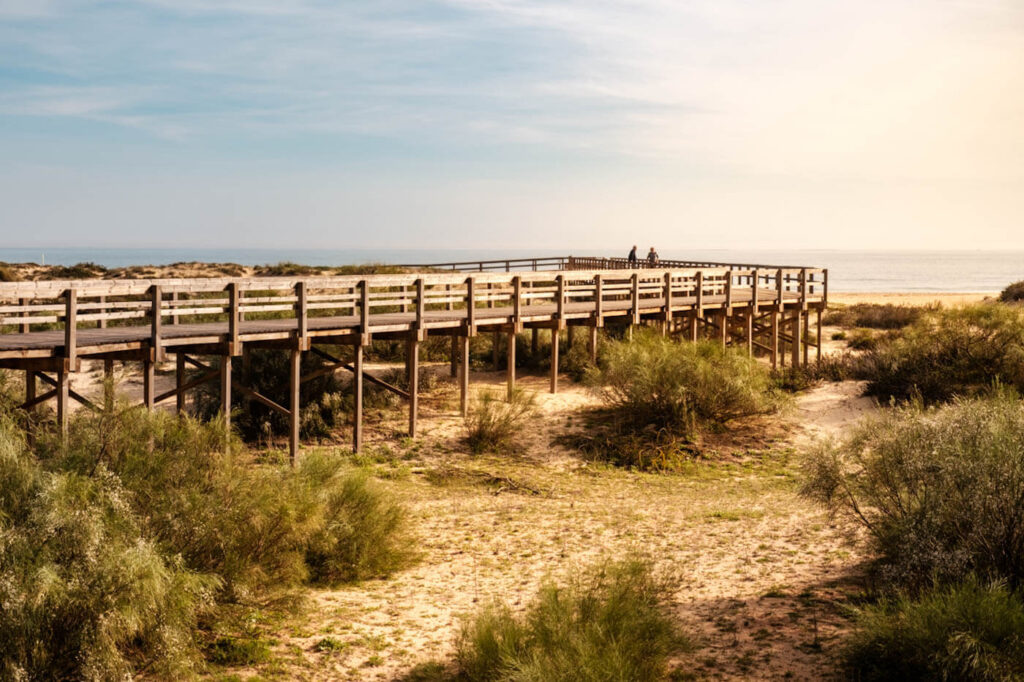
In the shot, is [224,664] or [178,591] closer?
[178,591]

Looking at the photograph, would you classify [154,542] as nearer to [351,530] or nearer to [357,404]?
[351,530]

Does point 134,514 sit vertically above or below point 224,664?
above

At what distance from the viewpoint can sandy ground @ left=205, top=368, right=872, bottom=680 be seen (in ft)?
31.5

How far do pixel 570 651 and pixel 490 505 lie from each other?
25.6 feet

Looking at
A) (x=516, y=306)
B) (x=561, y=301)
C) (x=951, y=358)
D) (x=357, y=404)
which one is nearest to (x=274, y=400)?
(x=357, y=404)

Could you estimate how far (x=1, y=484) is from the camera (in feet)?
28.8

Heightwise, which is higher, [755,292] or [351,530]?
[755,292]

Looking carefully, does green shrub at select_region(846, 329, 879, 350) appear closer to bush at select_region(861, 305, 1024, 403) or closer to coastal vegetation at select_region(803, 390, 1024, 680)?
bush at select_region(861, 305, 1024, 403)

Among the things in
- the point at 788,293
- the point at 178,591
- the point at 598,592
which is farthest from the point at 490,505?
the point at 788,293

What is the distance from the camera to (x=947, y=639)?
7.78 metres

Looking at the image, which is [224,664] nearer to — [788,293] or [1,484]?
[1,484]

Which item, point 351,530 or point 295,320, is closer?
point 351,530

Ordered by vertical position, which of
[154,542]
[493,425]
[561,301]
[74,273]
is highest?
[74,273]

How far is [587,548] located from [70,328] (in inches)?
291
